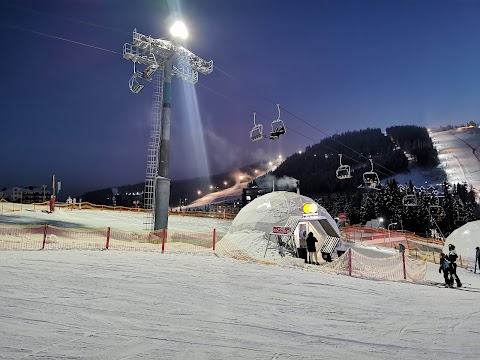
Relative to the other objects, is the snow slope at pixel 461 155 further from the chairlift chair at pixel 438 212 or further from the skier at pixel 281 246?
the skier at pixel 281 246

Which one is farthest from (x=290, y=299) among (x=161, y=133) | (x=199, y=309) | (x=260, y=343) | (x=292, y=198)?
(x=161, y=133)

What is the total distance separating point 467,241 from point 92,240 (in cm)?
3206

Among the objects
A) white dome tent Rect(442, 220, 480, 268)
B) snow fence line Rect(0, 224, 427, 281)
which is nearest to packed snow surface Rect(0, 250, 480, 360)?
snow fence line Rect(0, 224, 427, 281)

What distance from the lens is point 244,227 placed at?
68.1 feet

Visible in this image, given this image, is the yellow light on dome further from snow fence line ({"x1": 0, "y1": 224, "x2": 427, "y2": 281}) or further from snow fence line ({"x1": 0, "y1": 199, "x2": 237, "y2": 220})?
snow fence line ({"x1": 0, "y1": 199, "x2": 237, "y2": 220})

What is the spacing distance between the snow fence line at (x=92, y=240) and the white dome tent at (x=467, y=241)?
24922mm

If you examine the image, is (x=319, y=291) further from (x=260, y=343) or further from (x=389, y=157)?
(x=389, y=157)

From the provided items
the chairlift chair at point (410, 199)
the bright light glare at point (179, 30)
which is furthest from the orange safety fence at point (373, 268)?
the chairlift chair at point (410, 199)

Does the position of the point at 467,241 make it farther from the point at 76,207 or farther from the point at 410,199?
the point at 76,207

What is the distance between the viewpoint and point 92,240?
1783 cm

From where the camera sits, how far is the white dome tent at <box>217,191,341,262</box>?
1833cm

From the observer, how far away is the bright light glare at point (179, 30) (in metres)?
21.9

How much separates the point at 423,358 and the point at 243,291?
475 cm

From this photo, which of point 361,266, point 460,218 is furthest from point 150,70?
point 460,218
